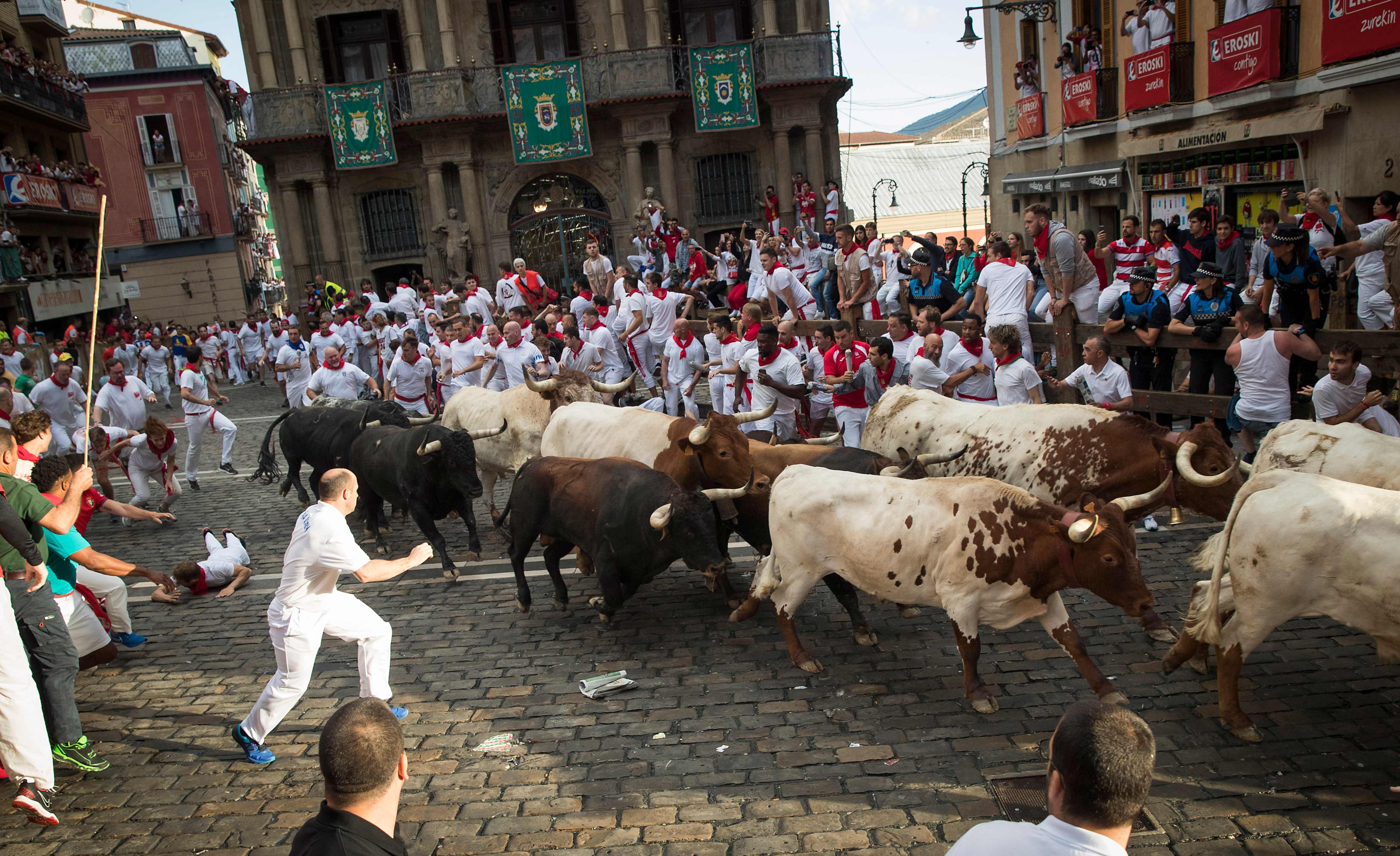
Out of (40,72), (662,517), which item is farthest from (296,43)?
(662,517)

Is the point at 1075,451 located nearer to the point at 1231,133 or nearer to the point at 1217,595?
the point at 1217,595

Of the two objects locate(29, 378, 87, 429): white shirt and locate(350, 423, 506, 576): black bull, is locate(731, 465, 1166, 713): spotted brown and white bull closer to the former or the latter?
locate(350, 423, 506, 576): black bull

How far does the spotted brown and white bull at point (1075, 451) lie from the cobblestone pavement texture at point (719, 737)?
2.87 feet

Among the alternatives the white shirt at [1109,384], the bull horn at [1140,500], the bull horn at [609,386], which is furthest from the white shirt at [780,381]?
the bull horn at [1140,500]

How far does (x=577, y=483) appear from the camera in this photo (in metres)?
7.73

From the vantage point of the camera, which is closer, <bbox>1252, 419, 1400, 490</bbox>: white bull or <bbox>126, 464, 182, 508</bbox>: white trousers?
<bbox>1252, 419, 1400, 490</bbox>: white bull

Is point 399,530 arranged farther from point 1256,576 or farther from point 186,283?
point 186,283

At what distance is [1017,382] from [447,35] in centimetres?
2528

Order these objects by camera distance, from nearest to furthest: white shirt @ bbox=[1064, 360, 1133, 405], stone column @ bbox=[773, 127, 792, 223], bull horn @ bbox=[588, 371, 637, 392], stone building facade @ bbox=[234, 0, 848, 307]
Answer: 1. white shirt @ bbox=[1064, 360, 1133, 405]
2. bull horn @ bbox=[588, 371, 637, 392]
3. stone building facade @ bbox=[234, 0, 848, 307]
4. stone column @ bbox=[773, 127, 792, 223]

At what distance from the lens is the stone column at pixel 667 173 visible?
2942 centimetres

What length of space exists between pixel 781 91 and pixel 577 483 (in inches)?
947

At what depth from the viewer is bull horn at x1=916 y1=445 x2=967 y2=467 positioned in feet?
24.9

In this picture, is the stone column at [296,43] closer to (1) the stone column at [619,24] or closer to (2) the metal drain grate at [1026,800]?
(1) the stone column at [619,24]

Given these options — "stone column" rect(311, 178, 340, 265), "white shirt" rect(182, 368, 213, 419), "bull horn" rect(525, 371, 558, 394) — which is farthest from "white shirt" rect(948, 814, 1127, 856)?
"stone column" rect(311, 178, 340, 265)
